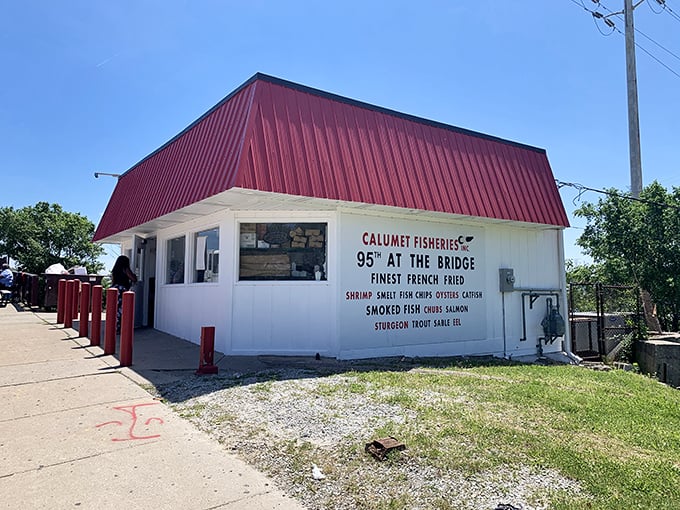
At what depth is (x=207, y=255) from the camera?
959 centimetres

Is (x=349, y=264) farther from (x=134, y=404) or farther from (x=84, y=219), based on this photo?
(x=84, y=219)

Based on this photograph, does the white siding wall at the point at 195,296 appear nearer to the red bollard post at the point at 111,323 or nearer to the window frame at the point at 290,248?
the window frame at the point at 290,248

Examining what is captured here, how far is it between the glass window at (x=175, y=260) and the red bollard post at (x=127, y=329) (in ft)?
12.7

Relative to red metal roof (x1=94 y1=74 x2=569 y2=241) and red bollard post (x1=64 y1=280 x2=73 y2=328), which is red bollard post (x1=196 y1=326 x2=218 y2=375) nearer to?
red metal roof (x1=94 y1=74 x2=569 y2=241)

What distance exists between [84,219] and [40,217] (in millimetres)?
2910

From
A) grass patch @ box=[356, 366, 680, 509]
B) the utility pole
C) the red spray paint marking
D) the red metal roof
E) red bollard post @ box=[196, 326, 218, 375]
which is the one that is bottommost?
grass patch @ box=[356, 366, 680, 509]

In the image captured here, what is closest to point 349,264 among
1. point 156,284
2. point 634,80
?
point 156,284

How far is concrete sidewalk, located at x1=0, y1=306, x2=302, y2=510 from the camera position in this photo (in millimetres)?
3096

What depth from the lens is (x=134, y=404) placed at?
202 inches

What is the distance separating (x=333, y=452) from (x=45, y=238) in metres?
35.5

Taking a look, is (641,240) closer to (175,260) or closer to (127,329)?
(175,260)

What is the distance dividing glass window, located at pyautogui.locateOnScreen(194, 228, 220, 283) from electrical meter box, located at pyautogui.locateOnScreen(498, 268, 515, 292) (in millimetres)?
6694

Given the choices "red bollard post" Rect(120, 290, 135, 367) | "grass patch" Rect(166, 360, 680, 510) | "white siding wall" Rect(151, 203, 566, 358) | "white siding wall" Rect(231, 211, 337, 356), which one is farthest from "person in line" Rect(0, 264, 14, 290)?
"grass patch" Rect(166, 360, 680, 510)

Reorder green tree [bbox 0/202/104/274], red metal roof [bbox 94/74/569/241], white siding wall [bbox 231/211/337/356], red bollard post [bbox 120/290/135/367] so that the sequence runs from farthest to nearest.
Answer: green tree [bbox 0/202/104/274]
white siding wall [bbox 231/211/337/356]
red metal roof [bbox 94/74/569/241]
red bollard post [bbox 120/290/135/367]
